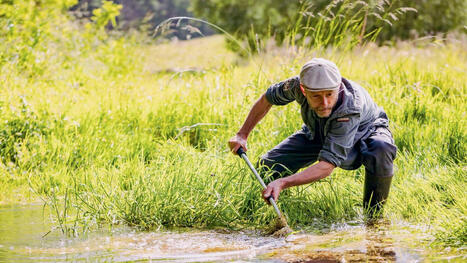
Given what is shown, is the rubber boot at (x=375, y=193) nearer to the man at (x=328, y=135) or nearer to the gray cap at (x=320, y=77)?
the man at (x=328, y=135)

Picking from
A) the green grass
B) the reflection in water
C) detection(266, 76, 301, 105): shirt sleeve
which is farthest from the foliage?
the reflection in water

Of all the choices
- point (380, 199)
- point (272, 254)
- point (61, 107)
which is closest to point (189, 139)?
point (61, 107)

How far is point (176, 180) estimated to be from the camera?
185 inches

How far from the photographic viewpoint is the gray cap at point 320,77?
3.86 meters

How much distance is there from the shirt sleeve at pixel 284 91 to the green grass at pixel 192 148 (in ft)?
2.01

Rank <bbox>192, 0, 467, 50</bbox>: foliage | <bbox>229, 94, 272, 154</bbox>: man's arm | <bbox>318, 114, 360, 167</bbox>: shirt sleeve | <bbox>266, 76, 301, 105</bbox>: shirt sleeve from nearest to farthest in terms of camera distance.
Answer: <bbox>318, 114, 360, 167</bbox>: shirt sleeve
<bbox>266, 76, 301, 105</bbox>: shirt sleeve
<bbox>229, 94, 272, 154</bbox>: man's arm
<bbox>192, 0, 467, 50</bbox>: foliage

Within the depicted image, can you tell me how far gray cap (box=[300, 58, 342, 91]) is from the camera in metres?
3.86

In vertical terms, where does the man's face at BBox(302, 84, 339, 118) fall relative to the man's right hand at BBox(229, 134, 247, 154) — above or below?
above

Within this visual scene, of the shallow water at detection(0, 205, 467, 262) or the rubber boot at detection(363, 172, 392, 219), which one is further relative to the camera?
the rubber boot at detection(363, 172, 392, 219)

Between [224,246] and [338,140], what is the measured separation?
3.32ft

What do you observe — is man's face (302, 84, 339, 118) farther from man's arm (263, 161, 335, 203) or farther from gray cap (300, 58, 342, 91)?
man's arm (263, 161, 335, 203)

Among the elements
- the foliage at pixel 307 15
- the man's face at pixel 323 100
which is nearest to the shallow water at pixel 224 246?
the man's face at pixel 323 100

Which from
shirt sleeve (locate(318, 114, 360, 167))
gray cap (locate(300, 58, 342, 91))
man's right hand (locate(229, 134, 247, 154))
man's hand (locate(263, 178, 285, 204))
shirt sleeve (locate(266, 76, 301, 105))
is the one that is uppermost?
gray cap (locate(300, 58, 342, 91))

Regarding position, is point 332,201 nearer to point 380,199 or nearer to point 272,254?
point 380,199
